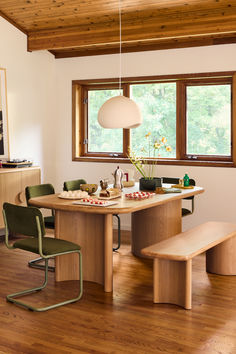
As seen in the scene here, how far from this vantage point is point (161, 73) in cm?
655

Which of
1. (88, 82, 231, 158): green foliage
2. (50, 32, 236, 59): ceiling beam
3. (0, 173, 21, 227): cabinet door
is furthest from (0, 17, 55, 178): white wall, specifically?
(88, 82, 231, 158): green foliage

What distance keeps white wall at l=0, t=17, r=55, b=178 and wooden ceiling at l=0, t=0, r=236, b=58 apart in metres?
0.23

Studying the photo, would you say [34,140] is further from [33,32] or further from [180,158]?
[180,158]

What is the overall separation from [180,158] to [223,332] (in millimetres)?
3529

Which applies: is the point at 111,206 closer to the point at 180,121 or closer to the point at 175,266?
the point at 175,266

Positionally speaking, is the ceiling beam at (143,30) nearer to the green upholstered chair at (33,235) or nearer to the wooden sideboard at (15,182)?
the wooden sideboard at (15,182)

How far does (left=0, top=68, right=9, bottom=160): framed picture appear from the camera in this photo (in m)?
6.36

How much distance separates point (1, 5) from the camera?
6074 millimetres

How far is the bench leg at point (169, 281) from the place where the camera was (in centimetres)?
387

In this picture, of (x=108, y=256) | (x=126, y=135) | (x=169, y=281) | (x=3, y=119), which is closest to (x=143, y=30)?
(x=126, y=135)

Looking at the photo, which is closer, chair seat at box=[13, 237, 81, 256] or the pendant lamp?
chair seat at box=[13, 237, 81, 256]

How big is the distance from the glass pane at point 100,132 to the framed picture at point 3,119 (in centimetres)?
138

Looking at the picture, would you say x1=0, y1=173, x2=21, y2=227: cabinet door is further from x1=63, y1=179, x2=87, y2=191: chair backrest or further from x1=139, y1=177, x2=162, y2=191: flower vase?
x1=139, y1=177, x2=162, y2=191: flower vase

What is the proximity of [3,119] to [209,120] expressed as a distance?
2644 mm
